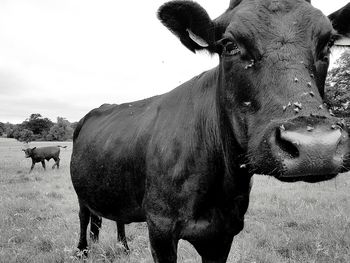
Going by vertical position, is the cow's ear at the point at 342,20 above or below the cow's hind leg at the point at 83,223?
above

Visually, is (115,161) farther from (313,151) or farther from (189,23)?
(313,151)

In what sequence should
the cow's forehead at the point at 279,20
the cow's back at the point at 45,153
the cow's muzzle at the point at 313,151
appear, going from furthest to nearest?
the cow's back at the point at 45,153, the cow's forehead at the point at 279,20, the cow's muzzle at the point at 313,151

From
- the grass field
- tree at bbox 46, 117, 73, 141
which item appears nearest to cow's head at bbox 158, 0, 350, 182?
the grass field

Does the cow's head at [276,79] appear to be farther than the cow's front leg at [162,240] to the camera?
No

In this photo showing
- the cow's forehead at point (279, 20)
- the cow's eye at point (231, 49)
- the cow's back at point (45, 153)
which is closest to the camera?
the cow's forehead at point (279, 20)

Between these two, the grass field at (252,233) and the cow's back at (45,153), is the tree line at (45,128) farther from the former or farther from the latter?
the grass field at (252,233)

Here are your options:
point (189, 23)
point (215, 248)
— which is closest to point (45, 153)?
point (215, 248)

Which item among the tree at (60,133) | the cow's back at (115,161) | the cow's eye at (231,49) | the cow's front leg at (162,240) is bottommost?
the tree at (60,133)

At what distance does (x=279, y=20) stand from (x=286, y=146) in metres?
0.91

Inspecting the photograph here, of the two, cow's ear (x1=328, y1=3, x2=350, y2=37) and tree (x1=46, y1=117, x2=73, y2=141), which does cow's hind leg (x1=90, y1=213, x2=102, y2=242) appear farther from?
tree (x1=46, y1=117, x2=73, y2=141)

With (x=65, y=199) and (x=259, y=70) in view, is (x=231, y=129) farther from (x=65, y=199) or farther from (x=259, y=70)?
(x=65, y=199)

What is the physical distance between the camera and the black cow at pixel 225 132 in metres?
1.91

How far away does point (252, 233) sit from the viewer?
557 cm

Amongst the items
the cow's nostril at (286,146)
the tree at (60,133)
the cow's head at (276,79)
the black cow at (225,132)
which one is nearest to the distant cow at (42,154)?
the black cow at (225,132)
